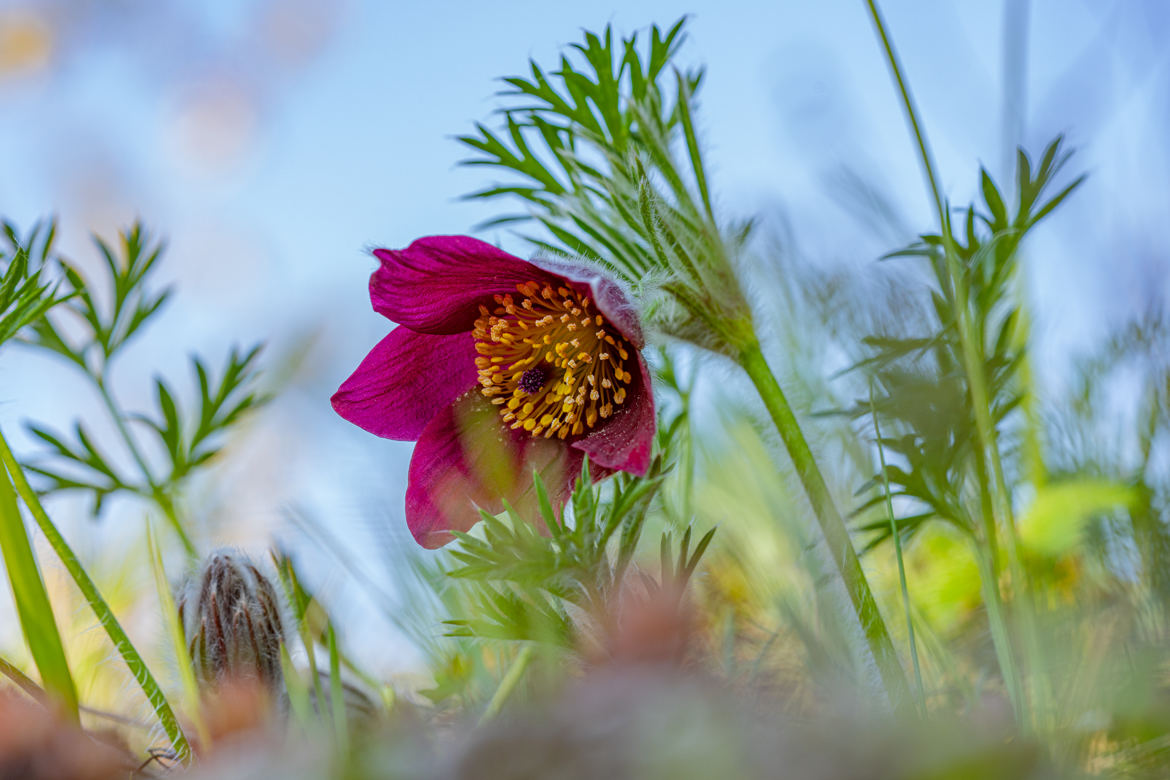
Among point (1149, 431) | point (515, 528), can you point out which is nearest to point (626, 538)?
point (515, 528)

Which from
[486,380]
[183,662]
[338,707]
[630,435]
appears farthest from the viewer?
[486,380]

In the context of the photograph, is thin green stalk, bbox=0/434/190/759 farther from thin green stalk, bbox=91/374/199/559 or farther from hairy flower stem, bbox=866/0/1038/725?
hairy flower stem, bbox=866/0/1038/725

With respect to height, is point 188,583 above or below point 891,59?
below

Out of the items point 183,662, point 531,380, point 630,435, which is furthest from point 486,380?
point 183,662

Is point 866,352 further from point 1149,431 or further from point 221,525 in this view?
point 221,525

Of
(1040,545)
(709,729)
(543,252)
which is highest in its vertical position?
(543,252)

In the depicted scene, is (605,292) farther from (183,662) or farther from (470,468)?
(183,662)

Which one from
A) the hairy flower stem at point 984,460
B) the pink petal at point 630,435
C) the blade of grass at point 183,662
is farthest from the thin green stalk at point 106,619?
the hairy flower stem at point 984,460
